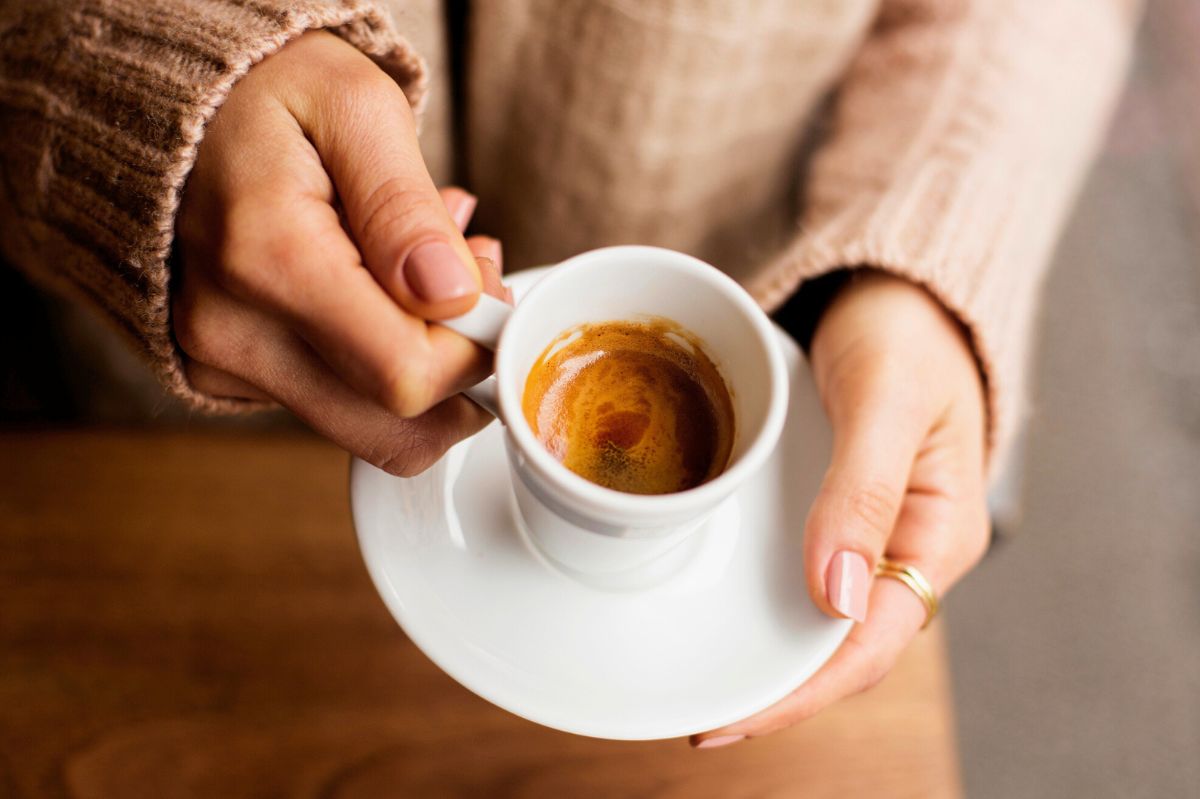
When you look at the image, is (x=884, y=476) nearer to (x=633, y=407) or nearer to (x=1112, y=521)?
(x=633, y=407)

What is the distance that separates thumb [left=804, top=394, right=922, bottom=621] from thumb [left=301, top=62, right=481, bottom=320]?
287 mm

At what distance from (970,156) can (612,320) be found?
1.36 feet

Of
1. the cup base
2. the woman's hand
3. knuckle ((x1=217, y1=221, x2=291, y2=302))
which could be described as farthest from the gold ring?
knuckle ((x1=217, y1=221, x2=291, y2=302))

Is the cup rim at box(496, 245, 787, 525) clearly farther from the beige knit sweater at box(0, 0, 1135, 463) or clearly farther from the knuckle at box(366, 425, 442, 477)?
the beige knit sweater at box(0, 0, 1135, 463)

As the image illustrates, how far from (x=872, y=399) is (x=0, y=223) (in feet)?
2.40

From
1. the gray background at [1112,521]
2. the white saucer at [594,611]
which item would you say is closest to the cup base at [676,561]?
the white saucer at [594,611]

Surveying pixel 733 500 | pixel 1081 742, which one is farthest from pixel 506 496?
pixel 1081 742

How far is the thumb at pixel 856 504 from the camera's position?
21.2 inches

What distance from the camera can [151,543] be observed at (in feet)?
2.53

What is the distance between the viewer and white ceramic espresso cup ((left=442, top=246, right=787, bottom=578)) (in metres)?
0.44

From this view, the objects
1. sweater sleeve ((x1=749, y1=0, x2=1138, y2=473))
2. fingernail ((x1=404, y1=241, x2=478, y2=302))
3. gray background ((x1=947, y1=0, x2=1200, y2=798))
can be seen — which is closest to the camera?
fingernail ((x1=404, y1=241, x2=478, y2=302))

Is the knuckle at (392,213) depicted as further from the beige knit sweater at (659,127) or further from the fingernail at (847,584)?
the fingernail at (847,584)

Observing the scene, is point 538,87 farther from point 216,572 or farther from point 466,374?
point 216,572

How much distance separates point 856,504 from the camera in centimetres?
A: 55
